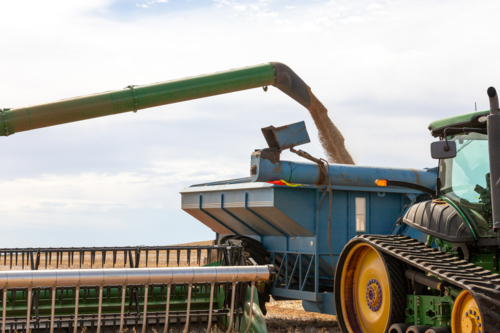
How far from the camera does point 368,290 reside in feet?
20.2

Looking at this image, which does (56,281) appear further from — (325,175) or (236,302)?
(325,175)

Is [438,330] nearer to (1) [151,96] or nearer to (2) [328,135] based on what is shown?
(1) [151,96]

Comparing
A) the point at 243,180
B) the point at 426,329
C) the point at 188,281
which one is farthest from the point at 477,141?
the point at 243,180

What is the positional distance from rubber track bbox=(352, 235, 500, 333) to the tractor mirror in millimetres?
964

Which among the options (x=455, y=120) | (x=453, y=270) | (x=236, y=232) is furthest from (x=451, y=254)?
(x=236, y=232)

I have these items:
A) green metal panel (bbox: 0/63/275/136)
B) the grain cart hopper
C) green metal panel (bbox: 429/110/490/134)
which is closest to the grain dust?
green metal panel (bbox: 0/63/275/136)

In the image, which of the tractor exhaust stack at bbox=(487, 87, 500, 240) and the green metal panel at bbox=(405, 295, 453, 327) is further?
the green metal panel at bbox=(405, 295, 453, 327)

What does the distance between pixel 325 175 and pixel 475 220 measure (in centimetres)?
446

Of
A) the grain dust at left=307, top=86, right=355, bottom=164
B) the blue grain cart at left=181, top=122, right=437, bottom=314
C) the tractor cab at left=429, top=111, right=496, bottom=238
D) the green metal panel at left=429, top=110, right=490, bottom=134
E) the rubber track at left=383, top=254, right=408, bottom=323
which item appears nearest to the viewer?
the tractor cab at left=429, top=111, right=496, bottom=238

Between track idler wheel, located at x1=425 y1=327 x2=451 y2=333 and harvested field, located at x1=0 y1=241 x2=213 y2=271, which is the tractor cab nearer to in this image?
track idler wheel, located at x1=425 y1=327 x2=451 y2=333

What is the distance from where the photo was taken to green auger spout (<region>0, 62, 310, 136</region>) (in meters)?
9.66

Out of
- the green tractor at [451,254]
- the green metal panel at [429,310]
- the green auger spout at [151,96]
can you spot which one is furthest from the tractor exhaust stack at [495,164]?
the green auger spout at [151,96]

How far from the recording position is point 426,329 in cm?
513

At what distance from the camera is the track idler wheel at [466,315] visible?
4410 mm
